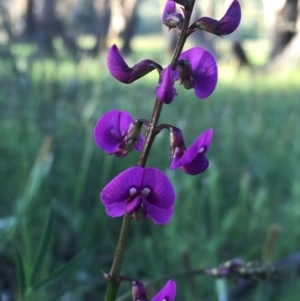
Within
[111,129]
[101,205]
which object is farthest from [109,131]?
[101,205]

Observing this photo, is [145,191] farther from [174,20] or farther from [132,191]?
[174,20]

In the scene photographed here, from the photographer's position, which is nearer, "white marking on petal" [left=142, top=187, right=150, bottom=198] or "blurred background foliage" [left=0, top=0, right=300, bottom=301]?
"white marking on petal" [left=142, top=187, right=150, bottom=198]

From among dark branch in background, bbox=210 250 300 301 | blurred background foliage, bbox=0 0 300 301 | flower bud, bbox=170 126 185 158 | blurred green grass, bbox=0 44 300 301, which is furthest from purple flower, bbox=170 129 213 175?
dark branch in background, bbox=210 250 300 301

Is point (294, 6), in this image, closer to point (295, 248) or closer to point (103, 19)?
point (103, 19)


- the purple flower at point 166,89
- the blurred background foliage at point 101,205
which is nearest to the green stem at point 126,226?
the purple flower at point 166,89

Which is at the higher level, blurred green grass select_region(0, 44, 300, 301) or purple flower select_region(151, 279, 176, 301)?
purple flower select_region(151, 279, 176, 301)

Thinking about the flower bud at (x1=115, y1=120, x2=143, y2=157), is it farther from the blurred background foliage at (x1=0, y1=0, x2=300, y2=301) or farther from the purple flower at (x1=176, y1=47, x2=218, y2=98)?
the blurred background foliage at (x1=0, y1=0, x2=300, y2=301)

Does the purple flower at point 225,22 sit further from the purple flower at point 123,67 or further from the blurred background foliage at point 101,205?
the blurred background foliage at point 101,205
